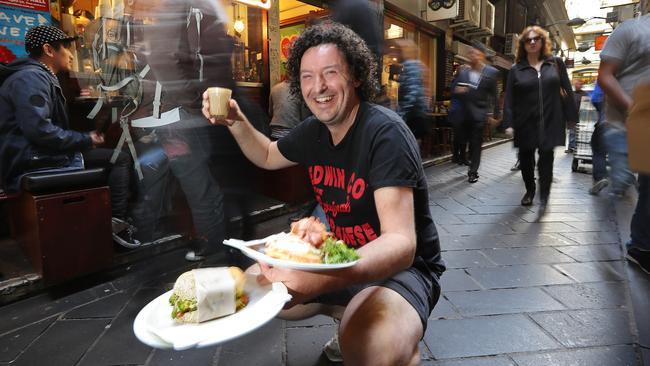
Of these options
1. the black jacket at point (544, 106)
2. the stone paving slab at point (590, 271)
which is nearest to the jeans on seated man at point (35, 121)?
the stone paving slab at point (590, 271)

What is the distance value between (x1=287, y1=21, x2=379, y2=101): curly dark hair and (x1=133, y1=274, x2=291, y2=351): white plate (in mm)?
975

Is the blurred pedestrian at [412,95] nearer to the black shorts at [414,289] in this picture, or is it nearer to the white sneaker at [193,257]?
the white sneaker at [193,257]

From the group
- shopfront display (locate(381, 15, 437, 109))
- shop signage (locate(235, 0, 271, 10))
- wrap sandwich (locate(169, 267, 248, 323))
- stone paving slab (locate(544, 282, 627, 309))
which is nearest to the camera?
wrap sandwich (locate(169, 267, 248, 323))

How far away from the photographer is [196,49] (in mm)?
2688

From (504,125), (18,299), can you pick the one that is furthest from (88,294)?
(504,125)

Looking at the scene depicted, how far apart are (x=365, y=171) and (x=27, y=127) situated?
2708 millimetres

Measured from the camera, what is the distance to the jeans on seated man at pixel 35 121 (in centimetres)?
294

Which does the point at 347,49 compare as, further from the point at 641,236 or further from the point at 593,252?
the point at 593,252

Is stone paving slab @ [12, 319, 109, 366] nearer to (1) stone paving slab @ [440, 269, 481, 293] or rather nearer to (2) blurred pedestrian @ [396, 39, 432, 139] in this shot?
(1) stone paving slab @ [440, 269, 481, 293]

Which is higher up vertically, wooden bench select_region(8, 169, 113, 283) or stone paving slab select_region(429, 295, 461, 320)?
wooden bench select_region(8, 169, 113, 283)

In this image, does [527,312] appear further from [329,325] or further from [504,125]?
[504,125]

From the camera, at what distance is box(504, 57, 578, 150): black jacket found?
4930 mm

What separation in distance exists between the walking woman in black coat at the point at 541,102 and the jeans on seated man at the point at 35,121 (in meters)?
4.77

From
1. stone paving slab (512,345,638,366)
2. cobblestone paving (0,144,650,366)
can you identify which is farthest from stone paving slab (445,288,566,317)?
stone paving slab (512,345,638,366)
